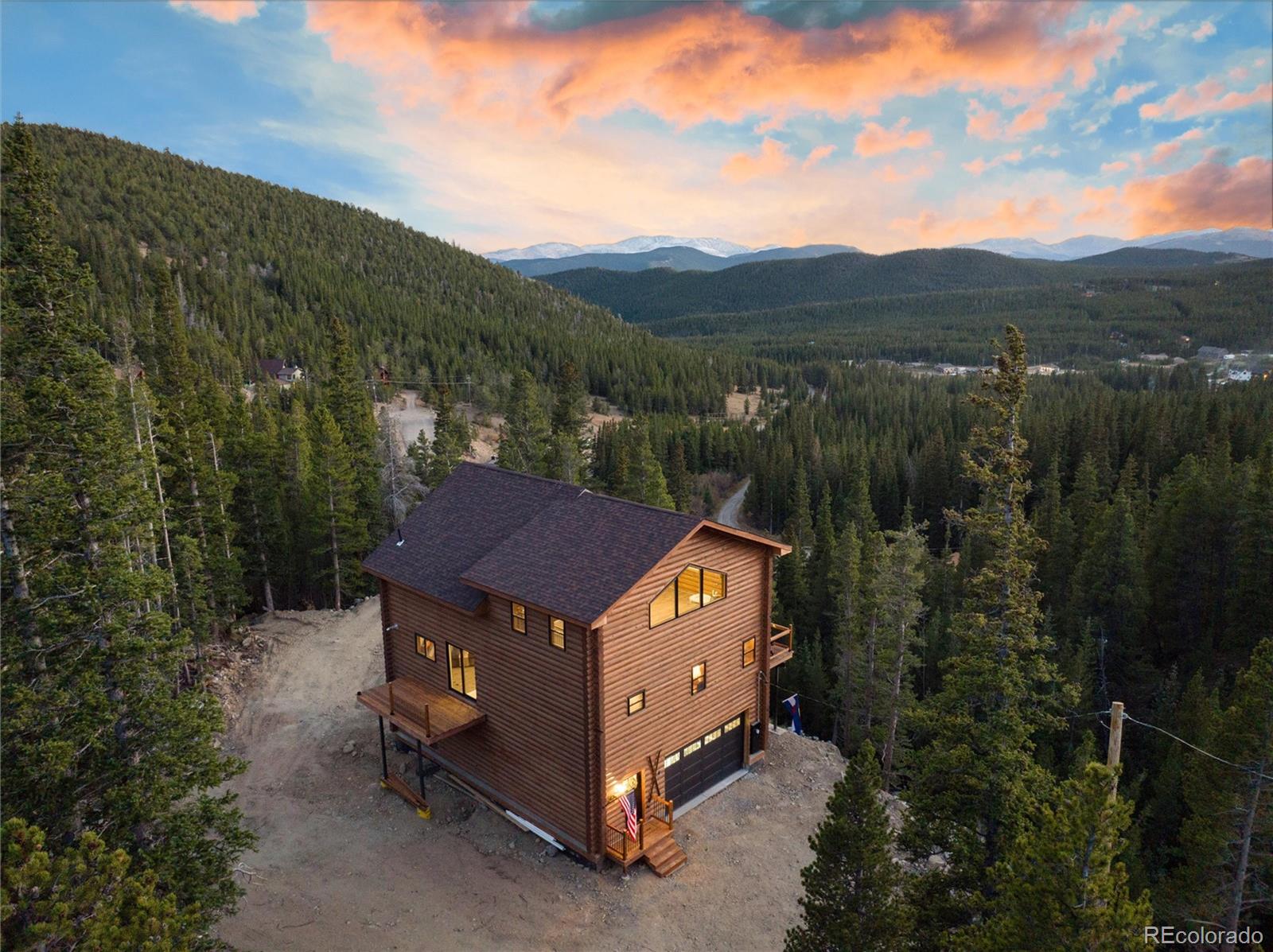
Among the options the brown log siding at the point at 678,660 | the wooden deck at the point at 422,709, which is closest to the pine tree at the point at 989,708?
the brown log siding at the point at 678,660

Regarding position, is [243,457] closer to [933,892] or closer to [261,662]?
[261,662]

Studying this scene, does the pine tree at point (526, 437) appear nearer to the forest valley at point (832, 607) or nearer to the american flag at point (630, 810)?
A: the forest valley at point (832, 607)

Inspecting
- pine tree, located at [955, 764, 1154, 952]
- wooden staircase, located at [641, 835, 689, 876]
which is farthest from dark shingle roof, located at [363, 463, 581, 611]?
pine tree, located at [955, 764, 1154, 952]

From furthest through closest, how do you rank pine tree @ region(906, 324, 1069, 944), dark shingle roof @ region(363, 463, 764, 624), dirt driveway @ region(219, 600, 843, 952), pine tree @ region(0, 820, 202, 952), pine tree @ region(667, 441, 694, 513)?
pine tree @ region(667, 441, 694, 513) → dark shingle roof @ region(363, 463, 764, 624) → dirt driveway @ region(219, 600, 843, 952) → pine tree @ region(906, 324, 1069, 944) → pine tree @ region(0, 820, 202, 952)

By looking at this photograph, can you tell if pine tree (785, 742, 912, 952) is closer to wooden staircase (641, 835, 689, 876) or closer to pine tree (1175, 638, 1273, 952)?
A: wooden staircase (641, 835, 689, 876)

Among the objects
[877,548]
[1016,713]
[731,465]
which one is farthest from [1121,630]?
[731,465]
